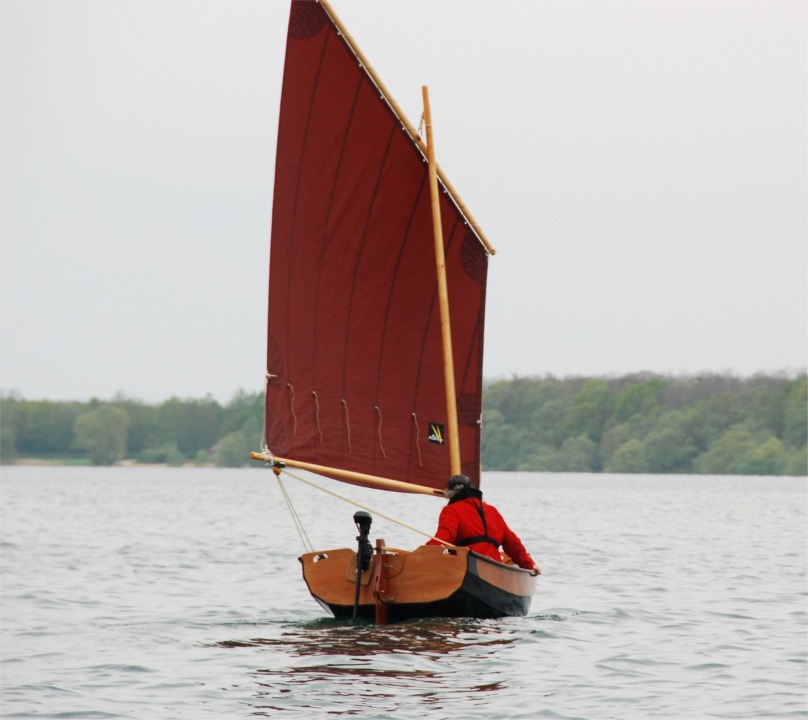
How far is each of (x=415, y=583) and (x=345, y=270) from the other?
4.31 meters

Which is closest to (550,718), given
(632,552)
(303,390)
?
(303,390)

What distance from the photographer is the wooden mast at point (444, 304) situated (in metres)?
17.5

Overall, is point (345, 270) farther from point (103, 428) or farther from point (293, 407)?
point (103, 428)

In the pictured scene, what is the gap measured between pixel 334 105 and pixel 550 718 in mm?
8528

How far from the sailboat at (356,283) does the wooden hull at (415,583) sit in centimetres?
23

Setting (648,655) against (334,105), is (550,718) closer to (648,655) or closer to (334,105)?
(648,655)

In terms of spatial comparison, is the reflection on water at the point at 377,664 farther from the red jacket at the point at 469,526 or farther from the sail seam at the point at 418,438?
the sail seam at the point at 418,438

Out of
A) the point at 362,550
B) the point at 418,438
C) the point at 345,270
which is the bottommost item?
the point at 362,550

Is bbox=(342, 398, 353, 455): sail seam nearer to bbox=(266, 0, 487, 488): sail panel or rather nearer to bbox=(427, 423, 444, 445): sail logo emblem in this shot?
bbox=(266, 0, 487, 488): sail panel

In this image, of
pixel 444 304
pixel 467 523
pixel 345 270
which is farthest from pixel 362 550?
pixel 345 270

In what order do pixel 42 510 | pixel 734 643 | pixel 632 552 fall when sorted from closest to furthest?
1. pixel 734 643
2. pixel 632 552
3. pixel 42 510

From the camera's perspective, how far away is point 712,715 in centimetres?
1233

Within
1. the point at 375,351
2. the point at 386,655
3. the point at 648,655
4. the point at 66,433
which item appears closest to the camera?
the point at 386,655

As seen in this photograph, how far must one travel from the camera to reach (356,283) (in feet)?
58.2
